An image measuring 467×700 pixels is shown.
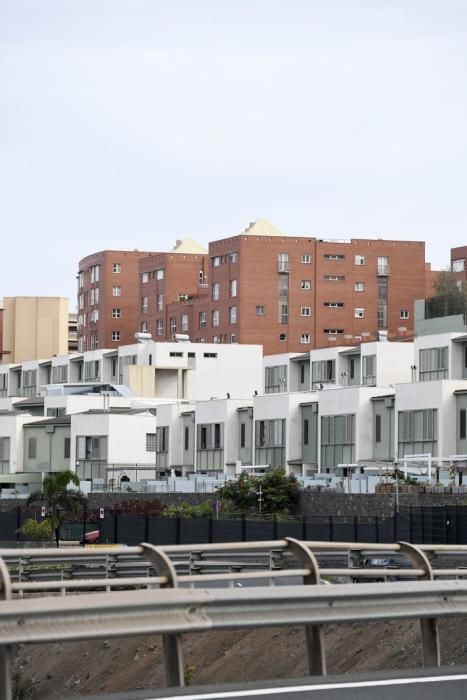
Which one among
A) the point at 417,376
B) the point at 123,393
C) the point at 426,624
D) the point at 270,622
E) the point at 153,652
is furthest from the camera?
→ the point at 123,393

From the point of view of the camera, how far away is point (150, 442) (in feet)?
365

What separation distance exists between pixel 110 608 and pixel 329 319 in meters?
131

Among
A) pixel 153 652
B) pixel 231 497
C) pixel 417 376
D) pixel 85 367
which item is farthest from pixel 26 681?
pixel 85 367

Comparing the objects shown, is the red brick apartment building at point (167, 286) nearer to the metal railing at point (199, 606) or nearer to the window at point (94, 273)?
the window at point (94, 273)

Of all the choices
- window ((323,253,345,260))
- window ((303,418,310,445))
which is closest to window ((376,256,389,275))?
window ((323,253,345,260))

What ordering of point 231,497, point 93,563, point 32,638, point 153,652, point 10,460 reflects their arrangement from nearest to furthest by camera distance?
point 32,638, point 153,652, point 93,563, point 231,497, point 10,460

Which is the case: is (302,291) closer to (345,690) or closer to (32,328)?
(32,328)

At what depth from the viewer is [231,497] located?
7969 cm

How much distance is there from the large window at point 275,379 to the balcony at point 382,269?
79.1ft

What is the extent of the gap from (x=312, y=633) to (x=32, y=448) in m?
105

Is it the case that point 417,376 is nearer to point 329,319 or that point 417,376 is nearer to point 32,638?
point 329,319

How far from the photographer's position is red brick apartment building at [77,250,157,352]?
160000 millimetres

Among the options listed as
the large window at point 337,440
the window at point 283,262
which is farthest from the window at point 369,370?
the window at point 283,262

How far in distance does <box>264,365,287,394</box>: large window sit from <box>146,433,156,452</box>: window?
11.8 m
